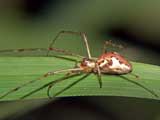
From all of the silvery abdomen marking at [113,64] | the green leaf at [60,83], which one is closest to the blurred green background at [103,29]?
the silvery abdomen marking at [113,64]

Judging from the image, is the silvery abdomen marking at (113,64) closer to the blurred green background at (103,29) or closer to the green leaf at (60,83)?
the green leaf at (60,83)

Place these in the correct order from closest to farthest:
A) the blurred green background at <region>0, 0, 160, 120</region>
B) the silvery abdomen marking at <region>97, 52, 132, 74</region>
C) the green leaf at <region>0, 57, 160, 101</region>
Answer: the green leaf at <region>0, 57, 160, 101</region>
the silvery abdomen marking at <region>97, 52, 132, 74</region>
the blurred green background at <region>0, 0, 160, 120</region>

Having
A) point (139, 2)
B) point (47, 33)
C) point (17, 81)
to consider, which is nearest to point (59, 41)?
point (47, 33)

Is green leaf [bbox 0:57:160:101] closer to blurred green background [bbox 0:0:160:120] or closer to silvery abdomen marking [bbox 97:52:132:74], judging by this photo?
silvery abdomen marking [bbox 97:52:132:74]

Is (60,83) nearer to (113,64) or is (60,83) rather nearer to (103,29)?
(113,64)

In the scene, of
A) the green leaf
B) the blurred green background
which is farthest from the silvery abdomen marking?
the blurred green background

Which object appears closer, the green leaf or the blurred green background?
the green leaf

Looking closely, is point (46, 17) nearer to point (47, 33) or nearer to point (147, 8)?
point (47, 33)
